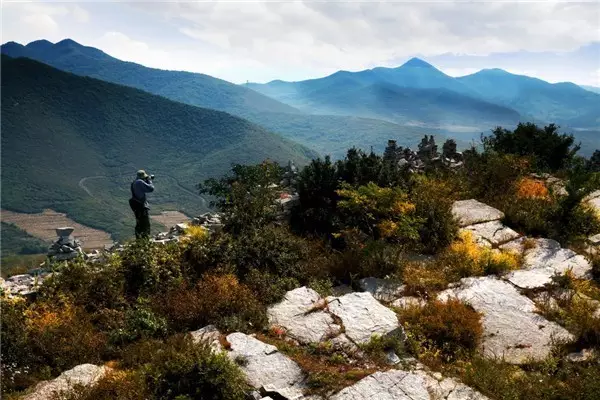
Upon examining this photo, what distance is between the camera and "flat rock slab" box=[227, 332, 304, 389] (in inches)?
222

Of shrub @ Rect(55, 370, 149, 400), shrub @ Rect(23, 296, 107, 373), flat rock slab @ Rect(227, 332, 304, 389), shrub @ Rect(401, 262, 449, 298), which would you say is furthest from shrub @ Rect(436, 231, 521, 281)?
shrub @ Rect(23, 296, 107, 373)

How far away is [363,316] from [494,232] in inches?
228

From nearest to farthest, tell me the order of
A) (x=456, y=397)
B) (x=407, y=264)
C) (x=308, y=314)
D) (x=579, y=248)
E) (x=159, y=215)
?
(x=456, y=397) → (x=308, y=314) → (x=407, y=264) → (x=579, y=248) → (x=159, y=215)

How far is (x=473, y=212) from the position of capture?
12.4m

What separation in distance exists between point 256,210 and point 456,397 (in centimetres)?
665

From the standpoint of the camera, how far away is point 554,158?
741 inches

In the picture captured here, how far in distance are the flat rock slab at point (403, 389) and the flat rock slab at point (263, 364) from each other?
2.31 ft

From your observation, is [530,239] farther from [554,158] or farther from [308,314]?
[554,158]

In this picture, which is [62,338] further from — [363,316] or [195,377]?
[363,316]

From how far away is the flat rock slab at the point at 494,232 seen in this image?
10.8 meters

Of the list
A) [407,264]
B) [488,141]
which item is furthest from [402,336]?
[488,141]

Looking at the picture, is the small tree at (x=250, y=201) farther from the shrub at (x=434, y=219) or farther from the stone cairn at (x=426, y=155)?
the stone cairn at (x=426, y=155)

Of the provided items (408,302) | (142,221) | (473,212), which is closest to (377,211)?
(408,302)

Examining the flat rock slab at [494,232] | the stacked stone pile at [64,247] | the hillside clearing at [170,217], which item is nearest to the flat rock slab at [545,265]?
the flat rock slab at [494,232]
